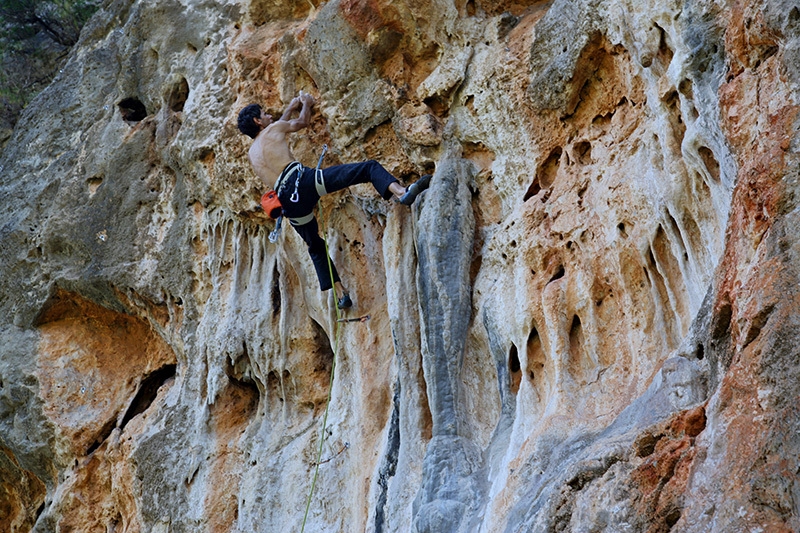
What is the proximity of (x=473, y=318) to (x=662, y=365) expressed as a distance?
6.21 feet

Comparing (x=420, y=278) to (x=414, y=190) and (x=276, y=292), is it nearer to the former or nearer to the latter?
(x=414, y=190)

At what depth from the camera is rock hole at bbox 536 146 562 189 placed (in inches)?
259

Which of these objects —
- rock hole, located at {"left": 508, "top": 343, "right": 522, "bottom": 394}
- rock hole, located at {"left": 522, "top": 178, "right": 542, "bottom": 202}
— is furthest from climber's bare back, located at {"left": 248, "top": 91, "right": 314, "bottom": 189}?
rock hole, located at {"left": 508, "top": 343, "right": 522, "bottom": 394}

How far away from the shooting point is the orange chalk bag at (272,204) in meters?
7.54

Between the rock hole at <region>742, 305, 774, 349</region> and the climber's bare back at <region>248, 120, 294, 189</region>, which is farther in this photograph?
the climber's bare back at <region>248, 120, 294, 189</region>

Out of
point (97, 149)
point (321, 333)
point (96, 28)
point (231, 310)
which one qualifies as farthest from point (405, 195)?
point (96, 28)

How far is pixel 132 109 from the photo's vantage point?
10.6m

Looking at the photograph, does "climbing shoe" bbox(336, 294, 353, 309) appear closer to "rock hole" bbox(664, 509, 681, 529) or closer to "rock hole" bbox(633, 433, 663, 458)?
"rock hole" bbox(633, 433, 663, 458)


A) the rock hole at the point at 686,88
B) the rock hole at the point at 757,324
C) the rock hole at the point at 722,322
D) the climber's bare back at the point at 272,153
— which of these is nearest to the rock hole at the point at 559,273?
the rock hole at the point at 686,88

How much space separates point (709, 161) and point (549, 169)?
1.59 meters

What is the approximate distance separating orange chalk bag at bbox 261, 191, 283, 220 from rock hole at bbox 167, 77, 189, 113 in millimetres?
2719

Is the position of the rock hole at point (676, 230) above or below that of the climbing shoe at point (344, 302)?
below

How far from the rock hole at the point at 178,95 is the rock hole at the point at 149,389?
105 inches

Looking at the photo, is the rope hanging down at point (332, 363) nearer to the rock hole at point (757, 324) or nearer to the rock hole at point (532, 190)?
the rock hole at point (532, 190)
